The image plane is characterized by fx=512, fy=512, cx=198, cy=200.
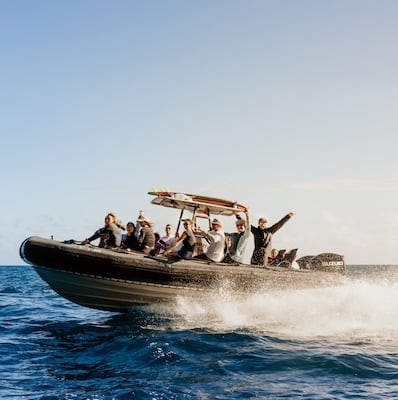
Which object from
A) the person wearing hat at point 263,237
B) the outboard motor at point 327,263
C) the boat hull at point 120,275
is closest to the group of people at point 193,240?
the person wearing hat at point 263,237

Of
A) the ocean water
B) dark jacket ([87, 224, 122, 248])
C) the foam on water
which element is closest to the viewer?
the ocean water

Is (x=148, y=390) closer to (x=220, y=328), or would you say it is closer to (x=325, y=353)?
(x=325, y=353)

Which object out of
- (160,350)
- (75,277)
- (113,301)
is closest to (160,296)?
(113,301)

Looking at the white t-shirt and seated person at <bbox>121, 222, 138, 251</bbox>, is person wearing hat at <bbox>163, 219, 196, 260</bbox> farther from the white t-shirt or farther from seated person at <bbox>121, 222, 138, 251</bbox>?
seated person at <bbox>121, 222, 138, 251</bbox>

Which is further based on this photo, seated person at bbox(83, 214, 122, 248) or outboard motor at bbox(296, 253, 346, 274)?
outboard motor at bbox(296, 253, 346, 274)

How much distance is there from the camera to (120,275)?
35.6 feet

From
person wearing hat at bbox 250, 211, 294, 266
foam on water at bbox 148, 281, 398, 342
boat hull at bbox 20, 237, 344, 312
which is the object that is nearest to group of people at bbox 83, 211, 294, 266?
person wearing hat at bbox 250, 211, 294, 266

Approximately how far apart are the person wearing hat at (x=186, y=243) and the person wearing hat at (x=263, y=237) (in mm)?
2165

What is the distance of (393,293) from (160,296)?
23.6 feet

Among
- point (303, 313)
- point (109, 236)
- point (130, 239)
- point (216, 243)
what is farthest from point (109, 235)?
point (303, 313)

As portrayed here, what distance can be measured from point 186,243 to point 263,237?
7.84ft

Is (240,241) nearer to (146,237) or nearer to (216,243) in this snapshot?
(216,243)

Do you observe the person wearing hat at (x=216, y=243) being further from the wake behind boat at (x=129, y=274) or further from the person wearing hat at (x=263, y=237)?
the person wearing hat at (x=263, y=237)

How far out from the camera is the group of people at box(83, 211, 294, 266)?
1183 cm
